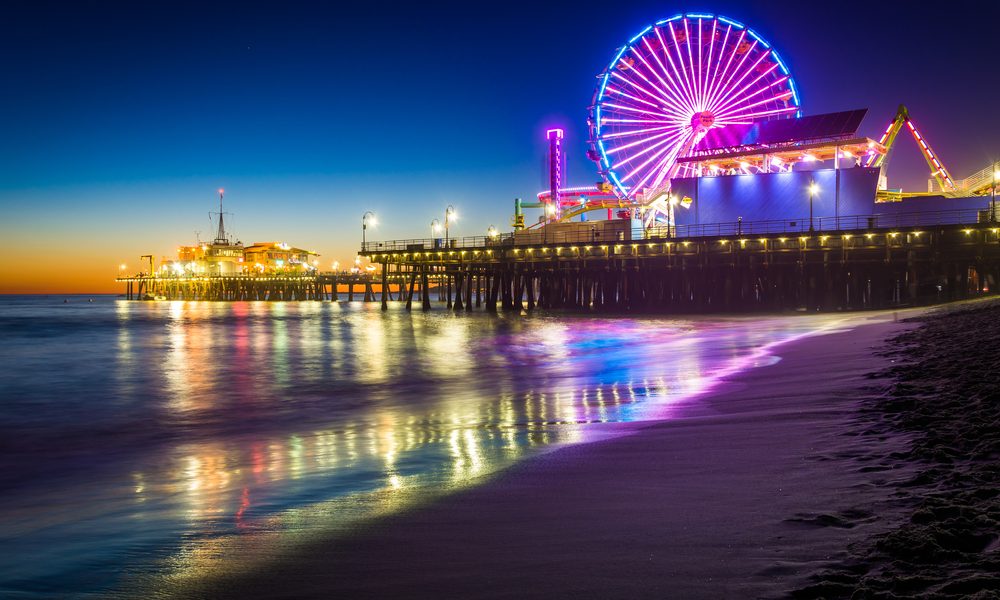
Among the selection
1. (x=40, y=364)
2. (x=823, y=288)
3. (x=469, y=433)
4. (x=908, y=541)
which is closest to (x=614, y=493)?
(x=908, y=541)

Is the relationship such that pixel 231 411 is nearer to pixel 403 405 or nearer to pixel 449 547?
pixel 403 405

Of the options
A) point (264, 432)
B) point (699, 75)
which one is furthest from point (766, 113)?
point (264, 432)

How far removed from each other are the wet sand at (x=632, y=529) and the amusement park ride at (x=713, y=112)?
169 ft

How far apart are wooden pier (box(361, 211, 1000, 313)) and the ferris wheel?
29.1 feet

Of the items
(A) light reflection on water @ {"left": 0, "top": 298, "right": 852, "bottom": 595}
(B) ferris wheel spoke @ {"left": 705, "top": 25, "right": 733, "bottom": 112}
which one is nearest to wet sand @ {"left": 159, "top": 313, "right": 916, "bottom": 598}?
(A) light reflection on water @ {"left": 0, "top": 298, "right": 852, "bottom": 595}

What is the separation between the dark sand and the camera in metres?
3.14

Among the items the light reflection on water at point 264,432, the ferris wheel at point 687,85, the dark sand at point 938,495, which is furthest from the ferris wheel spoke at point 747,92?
the dark sand at point 938,495

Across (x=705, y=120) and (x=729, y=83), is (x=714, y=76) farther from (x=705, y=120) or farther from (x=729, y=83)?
(x=705, y=120)

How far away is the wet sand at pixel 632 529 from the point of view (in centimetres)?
370

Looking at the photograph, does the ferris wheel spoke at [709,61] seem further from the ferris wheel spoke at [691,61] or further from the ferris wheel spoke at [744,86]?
the ferris wheel spoke at [744,86]

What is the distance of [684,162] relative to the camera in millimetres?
59250

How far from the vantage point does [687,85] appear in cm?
6028

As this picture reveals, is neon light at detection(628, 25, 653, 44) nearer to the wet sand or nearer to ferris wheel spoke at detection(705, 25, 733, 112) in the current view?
ferris wheel spoke at detection(705, 25, 733, 112)

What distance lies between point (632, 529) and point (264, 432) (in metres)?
8.20
